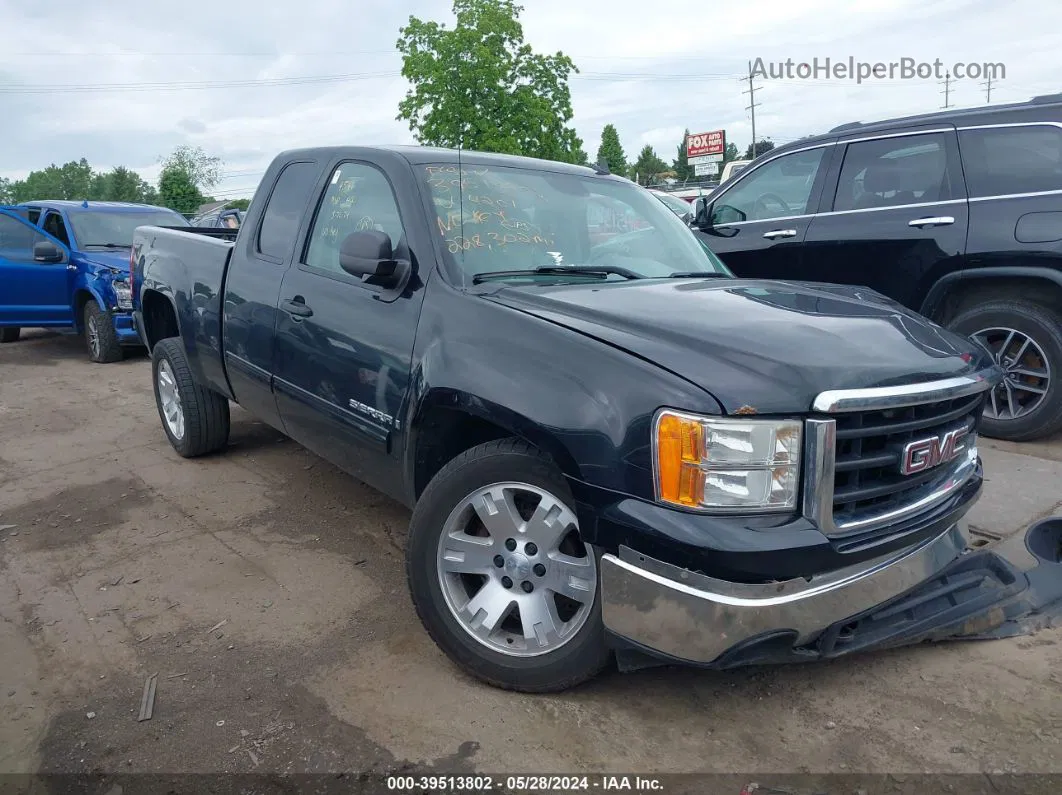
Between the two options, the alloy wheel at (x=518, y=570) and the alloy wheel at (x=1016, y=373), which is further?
the alloy wheel at (x=1016, y=373)

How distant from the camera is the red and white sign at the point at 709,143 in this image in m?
57.3

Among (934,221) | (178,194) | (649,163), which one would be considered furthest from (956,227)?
(649,163)

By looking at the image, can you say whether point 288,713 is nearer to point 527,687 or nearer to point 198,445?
point 527,687

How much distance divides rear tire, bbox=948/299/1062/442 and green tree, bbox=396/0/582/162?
1956cm

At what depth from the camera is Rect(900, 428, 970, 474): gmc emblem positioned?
7.95 feet

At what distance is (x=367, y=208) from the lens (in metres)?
3.53

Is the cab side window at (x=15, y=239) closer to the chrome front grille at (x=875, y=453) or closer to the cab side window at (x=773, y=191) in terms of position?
the cab side window at (x=773, y=191)

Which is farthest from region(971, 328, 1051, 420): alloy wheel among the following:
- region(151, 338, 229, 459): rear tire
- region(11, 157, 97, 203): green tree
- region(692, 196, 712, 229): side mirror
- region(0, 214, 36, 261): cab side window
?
region(11, 157, 97, 203): green tree

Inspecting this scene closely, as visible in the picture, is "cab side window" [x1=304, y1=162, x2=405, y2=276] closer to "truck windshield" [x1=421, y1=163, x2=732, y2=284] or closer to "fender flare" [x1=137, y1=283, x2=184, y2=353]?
"truck windshield" [x1=421, y1=163, x2=732, y2=284]

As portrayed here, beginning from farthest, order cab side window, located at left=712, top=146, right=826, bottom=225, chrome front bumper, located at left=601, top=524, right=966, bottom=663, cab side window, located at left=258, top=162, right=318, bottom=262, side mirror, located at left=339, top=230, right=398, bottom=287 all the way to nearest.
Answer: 1. cab side window, located at left=712, top=146, right=826, bottom=225
2. cab side window, located at left=258, top=162, right=318, bottom=262
3. side mirror, located at left=339, top=230, right=398, bottom=287
4. chrome front bumper, located at left=601, top=524, right=966, bottom=663

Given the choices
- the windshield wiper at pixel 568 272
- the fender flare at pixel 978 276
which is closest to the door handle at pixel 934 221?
the fender flare at pixel 978 276

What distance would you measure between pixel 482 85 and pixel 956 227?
20.5 m

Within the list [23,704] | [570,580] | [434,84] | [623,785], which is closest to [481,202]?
[570,580]

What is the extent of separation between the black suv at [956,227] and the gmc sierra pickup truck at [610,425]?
6.99ft
